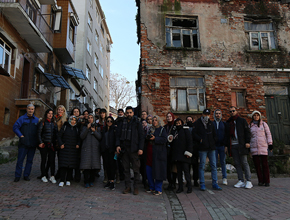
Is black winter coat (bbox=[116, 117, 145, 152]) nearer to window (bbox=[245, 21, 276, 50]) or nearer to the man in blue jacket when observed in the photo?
the man in blue jacket

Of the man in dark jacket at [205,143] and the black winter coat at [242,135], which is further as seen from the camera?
the black winter coat at [242,135]

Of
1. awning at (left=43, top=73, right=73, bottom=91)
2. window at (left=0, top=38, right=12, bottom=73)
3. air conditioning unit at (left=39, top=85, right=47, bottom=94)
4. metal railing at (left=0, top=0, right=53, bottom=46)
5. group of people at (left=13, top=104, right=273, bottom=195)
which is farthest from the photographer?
awning at (left=43, top=73, right=73, bottom=91)

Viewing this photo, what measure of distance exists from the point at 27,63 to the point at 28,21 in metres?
2.88

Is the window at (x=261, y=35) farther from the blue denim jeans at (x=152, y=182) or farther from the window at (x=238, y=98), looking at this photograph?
the blue denim jeans at (x=152, y=182)

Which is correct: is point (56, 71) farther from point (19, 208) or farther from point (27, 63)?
point (19, 208)

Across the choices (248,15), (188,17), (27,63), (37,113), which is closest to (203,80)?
(188,17)

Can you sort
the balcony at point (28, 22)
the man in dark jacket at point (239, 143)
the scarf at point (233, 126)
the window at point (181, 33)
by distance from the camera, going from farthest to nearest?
1. the window at point (181, 33)
2. the balcony at point (28, 22)
3. the scarf at point (233, 126)
4. the man in dark jacket at point (239, 143)

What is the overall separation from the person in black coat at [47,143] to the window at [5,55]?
7356mm

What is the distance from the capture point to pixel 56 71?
→ 764 inches

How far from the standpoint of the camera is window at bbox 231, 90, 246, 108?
12.2 m

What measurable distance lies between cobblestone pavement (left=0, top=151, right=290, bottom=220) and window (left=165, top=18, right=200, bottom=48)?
8.06 metres

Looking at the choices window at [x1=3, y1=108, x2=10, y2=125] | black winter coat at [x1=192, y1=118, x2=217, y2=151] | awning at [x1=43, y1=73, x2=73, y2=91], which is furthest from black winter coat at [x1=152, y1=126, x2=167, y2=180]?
awning at [x1=43, y1=73, x2=73, y2=91]

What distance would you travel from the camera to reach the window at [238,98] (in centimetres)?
1224

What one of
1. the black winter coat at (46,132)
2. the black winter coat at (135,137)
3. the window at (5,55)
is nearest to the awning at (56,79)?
the window at (5,55)
